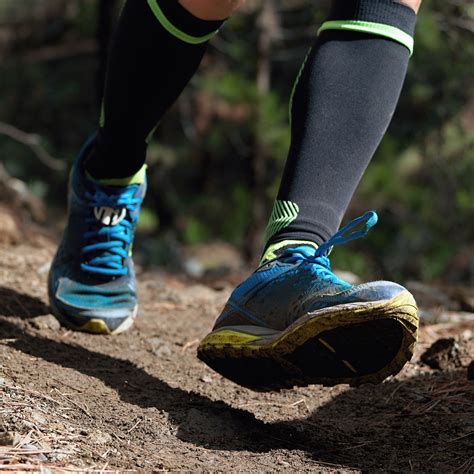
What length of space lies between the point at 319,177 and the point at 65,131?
5.24m

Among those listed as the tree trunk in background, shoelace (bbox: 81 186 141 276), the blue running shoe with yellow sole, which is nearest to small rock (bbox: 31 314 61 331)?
shoelace (bbox: 81 186 141 276)

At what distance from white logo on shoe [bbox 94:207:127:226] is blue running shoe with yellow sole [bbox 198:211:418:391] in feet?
1.57

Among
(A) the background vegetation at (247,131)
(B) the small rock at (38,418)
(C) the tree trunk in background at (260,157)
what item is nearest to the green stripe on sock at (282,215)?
(B) the small rock at (38,418)

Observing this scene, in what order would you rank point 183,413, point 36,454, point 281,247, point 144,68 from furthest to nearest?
1. point 144,68
2. point 281,247
3. point 183,413
4. point 36,454

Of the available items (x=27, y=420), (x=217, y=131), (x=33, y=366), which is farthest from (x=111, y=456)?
(x=217, y=131)

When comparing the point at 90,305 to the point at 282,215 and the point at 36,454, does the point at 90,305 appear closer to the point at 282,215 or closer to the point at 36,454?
the point at 282,215

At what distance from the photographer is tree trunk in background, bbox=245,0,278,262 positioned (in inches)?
215

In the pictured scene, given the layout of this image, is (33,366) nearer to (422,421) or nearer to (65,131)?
(422,421)

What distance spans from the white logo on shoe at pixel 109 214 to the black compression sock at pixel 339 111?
45 cm

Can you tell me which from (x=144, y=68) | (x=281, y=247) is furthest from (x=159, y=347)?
(x=144, y=68)

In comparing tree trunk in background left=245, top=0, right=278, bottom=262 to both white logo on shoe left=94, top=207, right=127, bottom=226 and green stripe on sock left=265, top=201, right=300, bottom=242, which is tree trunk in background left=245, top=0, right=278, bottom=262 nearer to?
white logo on shoe left=94, top=207, right=127, bottom=226

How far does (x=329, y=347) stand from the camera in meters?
1.49

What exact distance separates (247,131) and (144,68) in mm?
3725

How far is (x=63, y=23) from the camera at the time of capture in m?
7.25
